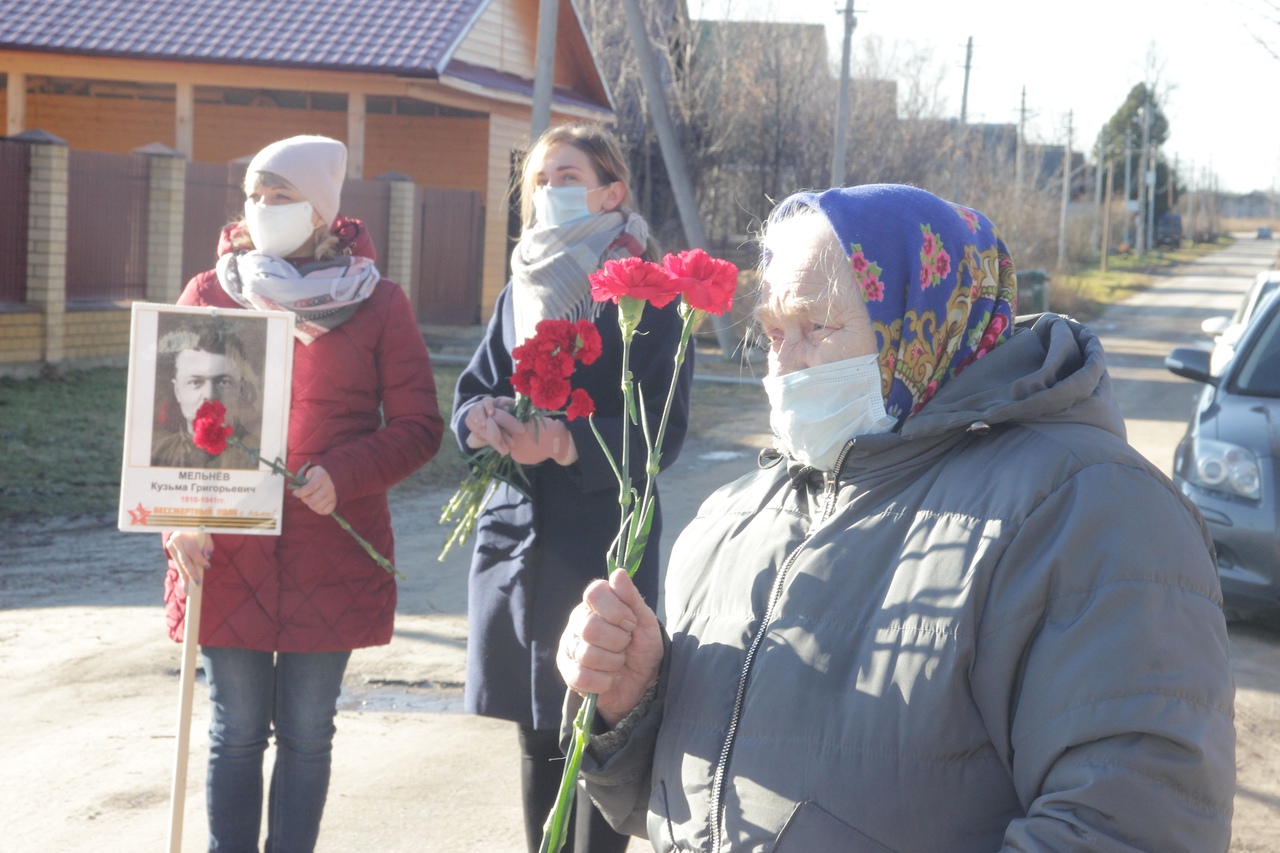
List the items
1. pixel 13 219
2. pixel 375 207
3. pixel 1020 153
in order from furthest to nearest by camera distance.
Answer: pixel 1020 153
pixel 375 207
pixel 13 219

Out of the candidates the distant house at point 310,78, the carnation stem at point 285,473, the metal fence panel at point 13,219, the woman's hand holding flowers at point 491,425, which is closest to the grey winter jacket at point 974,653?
the woman's hand holding flowers at point 491,425

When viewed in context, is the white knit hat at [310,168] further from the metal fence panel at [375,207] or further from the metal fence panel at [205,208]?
the metal fence panel at [375,207]

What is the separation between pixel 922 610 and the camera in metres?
1.62

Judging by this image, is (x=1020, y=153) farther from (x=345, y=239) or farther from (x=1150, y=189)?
(x=345, y=239)

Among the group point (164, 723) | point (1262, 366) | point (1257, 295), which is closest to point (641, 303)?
point (164, 723)

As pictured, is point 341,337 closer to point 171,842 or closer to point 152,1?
point 171,842

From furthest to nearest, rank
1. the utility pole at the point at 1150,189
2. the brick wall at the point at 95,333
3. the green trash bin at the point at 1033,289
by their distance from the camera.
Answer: the utility pole at the point at 1150,189, the green trash bin at the point at 1033,289, the brick wall at the point at 95,333

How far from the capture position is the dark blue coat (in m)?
3.22

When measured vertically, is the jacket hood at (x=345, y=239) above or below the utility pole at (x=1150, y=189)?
below

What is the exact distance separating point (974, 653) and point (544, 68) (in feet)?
41.0

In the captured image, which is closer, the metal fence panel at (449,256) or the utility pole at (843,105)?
the metal fence panel at (449,256)

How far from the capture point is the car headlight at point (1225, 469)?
6.41 m

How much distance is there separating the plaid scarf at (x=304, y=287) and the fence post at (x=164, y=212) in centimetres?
1226

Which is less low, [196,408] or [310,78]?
[310,78]
